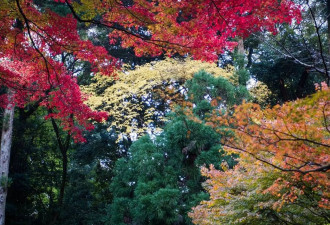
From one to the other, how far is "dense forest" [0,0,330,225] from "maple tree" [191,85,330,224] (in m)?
0.02

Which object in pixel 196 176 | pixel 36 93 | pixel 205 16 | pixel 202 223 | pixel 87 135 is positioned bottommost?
pixel 202 223

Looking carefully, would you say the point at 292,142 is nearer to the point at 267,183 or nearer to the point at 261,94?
the point at 267,183

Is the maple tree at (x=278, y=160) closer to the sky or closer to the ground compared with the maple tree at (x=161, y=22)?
closer to the ground

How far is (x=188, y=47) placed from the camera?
3.25 metres

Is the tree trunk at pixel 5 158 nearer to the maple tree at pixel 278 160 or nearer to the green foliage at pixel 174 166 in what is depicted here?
the green foliage at pixel 174 166

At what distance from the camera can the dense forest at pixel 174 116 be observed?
9.61 feet

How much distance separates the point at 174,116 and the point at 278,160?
3.84m

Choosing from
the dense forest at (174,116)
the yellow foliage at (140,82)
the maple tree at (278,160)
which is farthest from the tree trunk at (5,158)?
the maple tree at (278,160)

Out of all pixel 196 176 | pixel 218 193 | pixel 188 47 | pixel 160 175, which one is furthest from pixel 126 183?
pixel 188 47

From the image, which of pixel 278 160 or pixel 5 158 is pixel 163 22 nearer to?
pixel 278 160

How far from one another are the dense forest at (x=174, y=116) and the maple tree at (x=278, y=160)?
17 millimetres

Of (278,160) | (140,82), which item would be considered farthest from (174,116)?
(278,160)

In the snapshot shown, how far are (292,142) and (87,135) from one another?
897cm

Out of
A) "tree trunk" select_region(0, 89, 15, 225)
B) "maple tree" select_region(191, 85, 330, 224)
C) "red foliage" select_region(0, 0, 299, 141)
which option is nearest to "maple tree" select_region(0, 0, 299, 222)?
"red foliage" select_region(0, 0, 299, 141)
